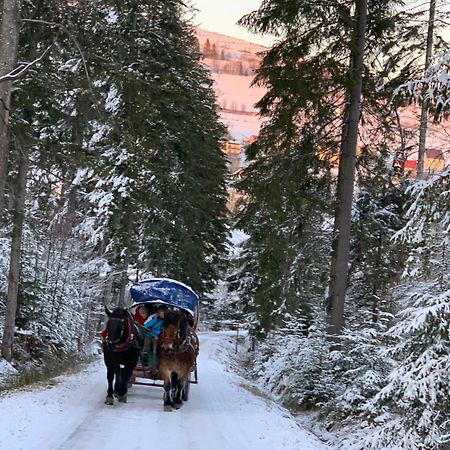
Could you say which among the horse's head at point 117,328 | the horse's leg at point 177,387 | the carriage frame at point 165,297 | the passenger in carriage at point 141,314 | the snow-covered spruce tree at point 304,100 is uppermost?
the snow-covered spruce tree at point 304,100

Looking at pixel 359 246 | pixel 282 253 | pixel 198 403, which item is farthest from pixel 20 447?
pixel 359 246

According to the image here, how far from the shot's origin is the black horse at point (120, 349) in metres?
10.4

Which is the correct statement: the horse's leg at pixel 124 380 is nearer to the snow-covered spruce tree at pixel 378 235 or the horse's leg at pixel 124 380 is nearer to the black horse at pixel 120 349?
the black horse at pixel 120 349

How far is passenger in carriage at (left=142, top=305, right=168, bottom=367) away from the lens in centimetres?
1187

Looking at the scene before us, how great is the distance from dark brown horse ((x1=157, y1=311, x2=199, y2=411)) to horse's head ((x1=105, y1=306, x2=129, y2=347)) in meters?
0.75

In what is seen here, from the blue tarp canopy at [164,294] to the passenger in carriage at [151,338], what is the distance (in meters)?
0.86

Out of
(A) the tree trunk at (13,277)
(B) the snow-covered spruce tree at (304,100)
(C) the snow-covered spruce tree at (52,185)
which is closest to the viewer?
(C) the snow-covered spruce tree at (52,185)

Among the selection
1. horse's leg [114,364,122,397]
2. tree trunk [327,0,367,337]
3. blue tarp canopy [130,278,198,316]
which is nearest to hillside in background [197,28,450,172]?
tree trunk [327,0,367,337]

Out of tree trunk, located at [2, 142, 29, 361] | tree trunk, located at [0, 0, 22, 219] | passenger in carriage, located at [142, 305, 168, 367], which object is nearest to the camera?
tree trunk, located at [0, 0, 22, 219]

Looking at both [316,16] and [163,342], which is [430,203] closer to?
[163,342]

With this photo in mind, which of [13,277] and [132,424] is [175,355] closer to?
[132,424]

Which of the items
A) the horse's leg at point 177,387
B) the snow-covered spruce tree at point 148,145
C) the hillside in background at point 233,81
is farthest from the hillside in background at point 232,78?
the horse's leg at point 177,387

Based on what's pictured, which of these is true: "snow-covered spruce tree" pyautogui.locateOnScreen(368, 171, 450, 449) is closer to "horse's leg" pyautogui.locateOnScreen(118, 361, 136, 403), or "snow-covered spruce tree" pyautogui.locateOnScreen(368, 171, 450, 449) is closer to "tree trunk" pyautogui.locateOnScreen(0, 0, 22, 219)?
"horse's leg" pyautogui.locateOnScreen(118, 361, 136, 403)

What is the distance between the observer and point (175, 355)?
1083 cm
